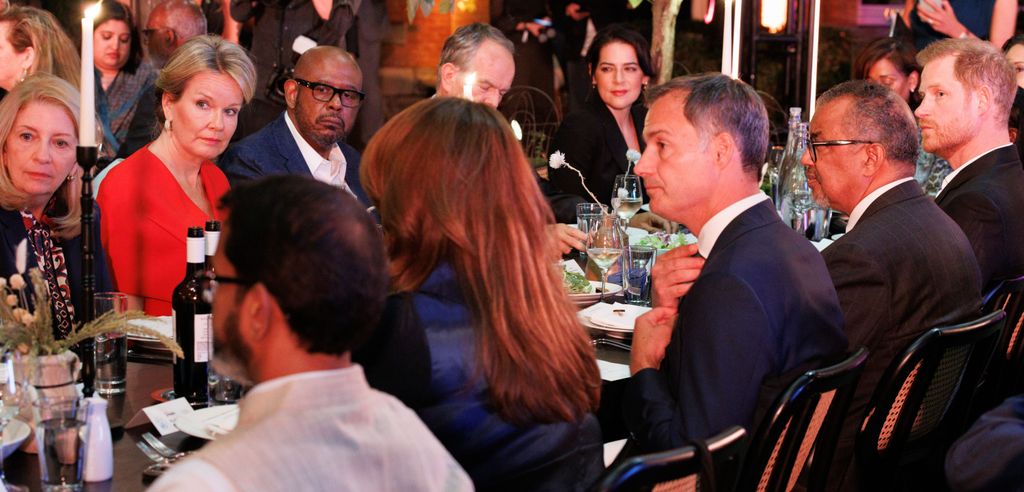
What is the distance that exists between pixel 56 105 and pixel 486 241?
1.53 metres

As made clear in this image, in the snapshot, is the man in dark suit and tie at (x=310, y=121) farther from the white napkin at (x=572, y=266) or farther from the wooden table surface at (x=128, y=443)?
the wooden table surface at (x=128, y=443)

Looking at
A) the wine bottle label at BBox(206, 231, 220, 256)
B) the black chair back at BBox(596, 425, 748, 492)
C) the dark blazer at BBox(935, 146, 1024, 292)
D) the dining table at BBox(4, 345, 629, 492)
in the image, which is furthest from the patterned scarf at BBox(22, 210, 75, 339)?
the dark blazer at BBox(935, 146, 1024, 292)

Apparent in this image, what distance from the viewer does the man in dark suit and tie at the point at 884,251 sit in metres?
2.70

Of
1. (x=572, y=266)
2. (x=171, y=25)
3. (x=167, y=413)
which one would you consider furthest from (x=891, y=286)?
(x=171, y=25)

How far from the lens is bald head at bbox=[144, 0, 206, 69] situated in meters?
6.05

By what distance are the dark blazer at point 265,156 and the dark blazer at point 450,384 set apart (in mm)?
2237

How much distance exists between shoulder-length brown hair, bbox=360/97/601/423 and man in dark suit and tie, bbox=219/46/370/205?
2.22m

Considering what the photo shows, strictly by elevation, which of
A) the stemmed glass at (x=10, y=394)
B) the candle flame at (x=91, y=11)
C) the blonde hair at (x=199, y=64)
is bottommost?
the stemmed glass at (x=10, y=394)

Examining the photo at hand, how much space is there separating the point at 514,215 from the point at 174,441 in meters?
0.72

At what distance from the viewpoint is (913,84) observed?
5742mm

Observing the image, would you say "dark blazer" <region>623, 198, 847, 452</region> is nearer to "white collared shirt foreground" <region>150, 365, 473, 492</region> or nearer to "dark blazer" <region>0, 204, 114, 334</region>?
"white collared shirt foreground" <region>150, 365, 473, 492</region>

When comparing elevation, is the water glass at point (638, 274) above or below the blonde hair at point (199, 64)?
below

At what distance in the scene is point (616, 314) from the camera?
288 cm

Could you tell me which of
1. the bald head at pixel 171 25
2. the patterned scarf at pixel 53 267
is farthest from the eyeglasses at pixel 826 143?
the bald head at pixel 171 25
